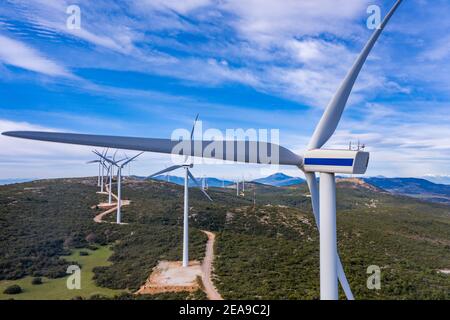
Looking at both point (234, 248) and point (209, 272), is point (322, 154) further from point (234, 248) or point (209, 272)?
point (234, 248)

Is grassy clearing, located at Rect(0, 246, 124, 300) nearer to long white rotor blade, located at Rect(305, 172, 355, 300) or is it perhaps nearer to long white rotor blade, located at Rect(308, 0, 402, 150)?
long white rotor blade, located at Rect(305, 172, 355, 300)

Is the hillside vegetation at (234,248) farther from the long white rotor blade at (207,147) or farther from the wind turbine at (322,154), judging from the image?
the long white rotor blade at (207,147)

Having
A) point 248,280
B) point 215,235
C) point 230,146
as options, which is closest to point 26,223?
point 215,235

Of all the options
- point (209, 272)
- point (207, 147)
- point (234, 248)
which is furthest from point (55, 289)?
point (207, 147)

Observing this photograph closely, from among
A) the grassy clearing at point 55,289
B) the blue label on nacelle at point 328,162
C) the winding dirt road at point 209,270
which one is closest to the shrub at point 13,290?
the grassy clearing at point 55,289

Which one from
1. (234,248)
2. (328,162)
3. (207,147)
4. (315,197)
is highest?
(207,147)

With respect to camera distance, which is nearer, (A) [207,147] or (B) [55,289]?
(A) [207,147]

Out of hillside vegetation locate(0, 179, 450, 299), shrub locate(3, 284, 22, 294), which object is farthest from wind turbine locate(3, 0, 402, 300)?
shrub locate(3, 284, 22, 294)
